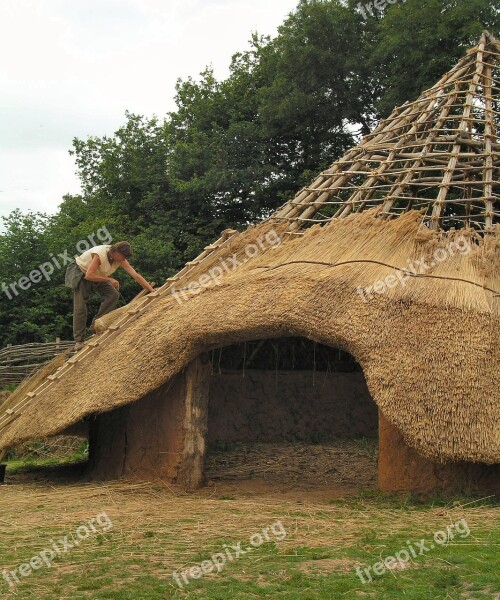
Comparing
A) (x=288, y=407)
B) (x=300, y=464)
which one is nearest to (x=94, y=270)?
(x=300, y=464)

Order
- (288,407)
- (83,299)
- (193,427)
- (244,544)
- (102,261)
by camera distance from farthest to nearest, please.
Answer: (288,407)
(83,299)
(102,261)
(193,427)
(244,544)

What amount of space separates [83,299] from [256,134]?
12.5m

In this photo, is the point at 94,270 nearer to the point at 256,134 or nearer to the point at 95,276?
the point at 95,276

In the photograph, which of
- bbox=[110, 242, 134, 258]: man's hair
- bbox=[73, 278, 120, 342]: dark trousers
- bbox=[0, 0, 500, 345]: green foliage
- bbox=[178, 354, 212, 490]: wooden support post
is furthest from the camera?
bbox=[0, 0, 500, 345]: green foliage

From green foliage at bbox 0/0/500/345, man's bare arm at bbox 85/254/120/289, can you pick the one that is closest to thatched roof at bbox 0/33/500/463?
man's bare arm at bbox 85/254/120/289

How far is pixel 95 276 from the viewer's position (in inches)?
436

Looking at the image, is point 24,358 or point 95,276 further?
point 24,358

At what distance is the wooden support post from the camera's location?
9.75m

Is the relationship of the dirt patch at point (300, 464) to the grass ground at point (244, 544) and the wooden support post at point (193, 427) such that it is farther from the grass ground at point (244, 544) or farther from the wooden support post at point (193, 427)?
the grass ground at point (244, 544)

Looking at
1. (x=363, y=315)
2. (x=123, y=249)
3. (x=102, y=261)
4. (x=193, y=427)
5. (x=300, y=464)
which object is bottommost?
(x=300, y=464)

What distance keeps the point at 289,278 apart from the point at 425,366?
1840 mm

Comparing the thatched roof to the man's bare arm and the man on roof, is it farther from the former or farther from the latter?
the man's bare arm

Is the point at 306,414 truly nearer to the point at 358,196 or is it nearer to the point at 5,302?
the point at 358,196

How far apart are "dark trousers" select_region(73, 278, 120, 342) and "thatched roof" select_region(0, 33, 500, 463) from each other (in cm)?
43
